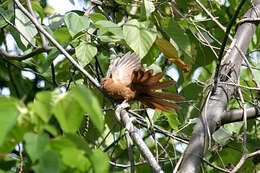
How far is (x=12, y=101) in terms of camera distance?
1.18m

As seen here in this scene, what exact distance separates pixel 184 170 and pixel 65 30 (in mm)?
947

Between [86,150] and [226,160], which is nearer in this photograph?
[86,150]

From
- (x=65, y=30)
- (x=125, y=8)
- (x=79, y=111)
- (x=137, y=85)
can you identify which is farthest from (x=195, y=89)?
(x=79, y=111)

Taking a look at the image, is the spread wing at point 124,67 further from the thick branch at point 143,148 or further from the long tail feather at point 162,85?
the thick branch at point 143,148

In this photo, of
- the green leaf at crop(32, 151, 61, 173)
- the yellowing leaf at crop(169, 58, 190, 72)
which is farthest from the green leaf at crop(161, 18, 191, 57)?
the green leaf at crop(32, 151, 61, 173)

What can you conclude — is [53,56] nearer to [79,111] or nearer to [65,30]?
[65,30]

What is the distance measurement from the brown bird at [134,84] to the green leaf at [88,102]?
1498 millimetres

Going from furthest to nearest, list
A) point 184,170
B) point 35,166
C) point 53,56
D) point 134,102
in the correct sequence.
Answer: point 134,102 → point 53,56 → point 184,170 → point 35,166

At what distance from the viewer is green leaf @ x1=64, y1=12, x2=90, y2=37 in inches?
87.2

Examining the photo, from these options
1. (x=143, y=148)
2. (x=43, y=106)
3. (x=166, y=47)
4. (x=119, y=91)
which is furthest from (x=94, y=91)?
(x=43, y=106)

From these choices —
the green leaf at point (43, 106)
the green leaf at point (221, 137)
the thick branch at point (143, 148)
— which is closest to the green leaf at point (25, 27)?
the thick branch at point (143, 148)

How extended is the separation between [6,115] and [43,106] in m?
0.12

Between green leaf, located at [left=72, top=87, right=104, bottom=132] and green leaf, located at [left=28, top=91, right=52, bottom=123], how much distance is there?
0.08m

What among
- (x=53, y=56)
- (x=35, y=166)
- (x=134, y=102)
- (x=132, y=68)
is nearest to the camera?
(x=35, y=166)
